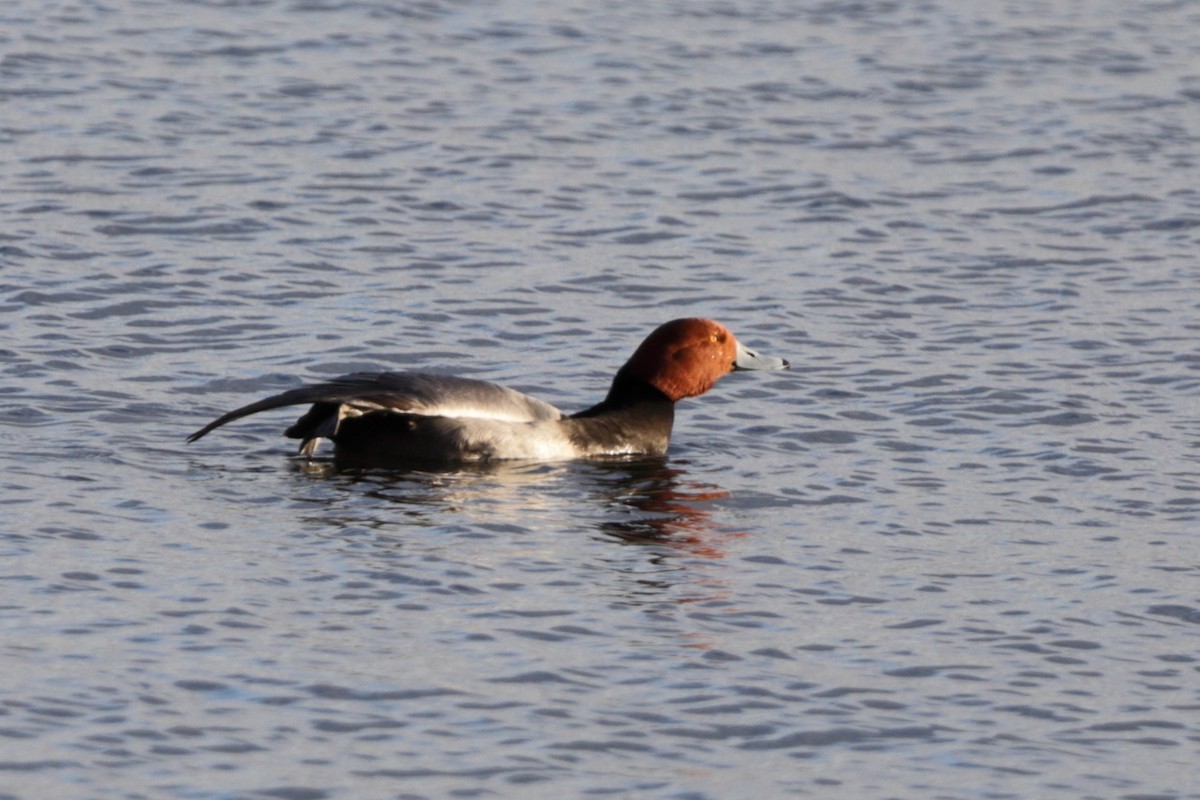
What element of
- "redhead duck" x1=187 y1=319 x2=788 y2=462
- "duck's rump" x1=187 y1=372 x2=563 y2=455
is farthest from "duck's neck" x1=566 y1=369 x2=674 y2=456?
"duck's rump" x1=187 y1=372 x2=563 y2=455

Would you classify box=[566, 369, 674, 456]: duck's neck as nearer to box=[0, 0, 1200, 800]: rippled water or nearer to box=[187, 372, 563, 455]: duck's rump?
box=[0, 0, 1200, 800]: rippled water

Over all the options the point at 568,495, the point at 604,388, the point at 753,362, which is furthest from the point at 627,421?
the point at 604,388

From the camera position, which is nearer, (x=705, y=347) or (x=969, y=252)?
(x=705, y=347)

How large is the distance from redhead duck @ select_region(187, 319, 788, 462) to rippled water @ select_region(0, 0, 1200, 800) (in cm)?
21

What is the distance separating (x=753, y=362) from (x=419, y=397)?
224 centimetres

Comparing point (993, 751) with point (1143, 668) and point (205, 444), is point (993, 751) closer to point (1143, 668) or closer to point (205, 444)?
point (1143, 668)

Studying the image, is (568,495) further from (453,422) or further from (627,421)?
(627,421)

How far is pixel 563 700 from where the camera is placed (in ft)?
27.8

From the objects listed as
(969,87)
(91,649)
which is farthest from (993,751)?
(969,87)

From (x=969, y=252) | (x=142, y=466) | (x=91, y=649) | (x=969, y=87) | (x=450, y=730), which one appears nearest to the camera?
(x=450, y=730)

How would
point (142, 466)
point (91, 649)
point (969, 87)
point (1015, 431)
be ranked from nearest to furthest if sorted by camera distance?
point (91, 649), point (142, 466), point (1015, 431), point (969, 87)

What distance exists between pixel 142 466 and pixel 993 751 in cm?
528

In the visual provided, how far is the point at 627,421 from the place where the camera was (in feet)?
41.9

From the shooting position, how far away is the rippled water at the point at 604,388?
8258 millimetres
